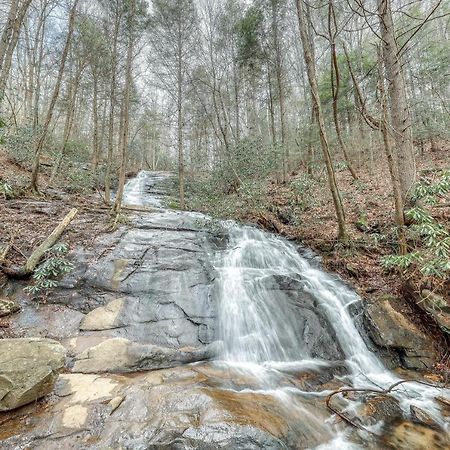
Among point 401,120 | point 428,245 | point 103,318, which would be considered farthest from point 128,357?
point 401,120

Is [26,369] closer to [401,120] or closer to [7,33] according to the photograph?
[7,33]

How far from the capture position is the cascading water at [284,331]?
395cm

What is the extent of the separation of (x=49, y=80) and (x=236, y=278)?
23.4 meters

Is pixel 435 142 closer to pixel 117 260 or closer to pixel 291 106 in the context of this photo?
pixel 291 106

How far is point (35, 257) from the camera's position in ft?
16.5

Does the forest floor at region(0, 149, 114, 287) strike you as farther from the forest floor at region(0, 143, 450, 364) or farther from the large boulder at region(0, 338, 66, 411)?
the large boulder at region(0, 338, 66, 411)

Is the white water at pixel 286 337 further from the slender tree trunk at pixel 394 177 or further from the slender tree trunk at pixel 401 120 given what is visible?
the slender tree trunk at pixel 401 120

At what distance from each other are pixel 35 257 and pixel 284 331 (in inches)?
183

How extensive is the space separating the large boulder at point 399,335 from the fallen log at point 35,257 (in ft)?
19.7

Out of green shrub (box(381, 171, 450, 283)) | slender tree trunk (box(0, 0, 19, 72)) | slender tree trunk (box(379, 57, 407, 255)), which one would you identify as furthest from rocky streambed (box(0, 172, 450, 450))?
slender tree trunk (box(0, 0, 19, 72))

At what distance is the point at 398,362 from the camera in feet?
14.8

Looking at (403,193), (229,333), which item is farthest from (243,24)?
(229,333)

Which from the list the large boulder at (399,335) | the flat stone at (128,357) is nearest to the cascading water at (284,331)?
the large boulder at (399,335)

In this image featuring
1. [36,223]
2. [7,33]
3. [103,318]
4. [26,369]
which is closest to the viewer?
[26,369]
